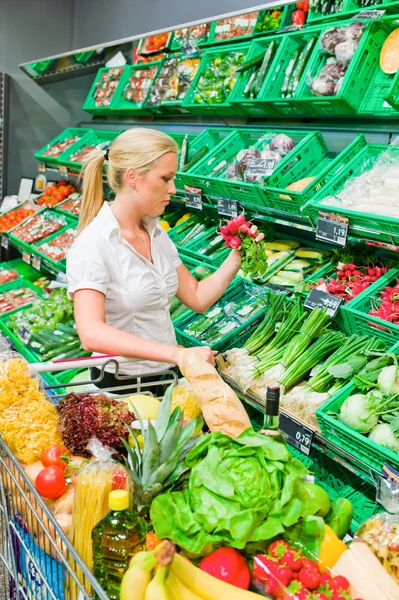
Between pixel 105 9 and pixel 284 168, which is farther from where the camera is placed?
pixel 105 9

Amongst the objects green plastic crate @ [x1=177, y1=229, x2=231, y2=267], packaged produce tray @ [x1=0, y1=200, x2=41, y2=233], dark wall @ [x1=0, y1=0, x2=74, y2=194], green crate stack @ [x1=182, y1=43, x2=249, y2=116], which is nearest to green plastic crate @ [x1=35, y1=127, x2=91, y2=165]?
dark wall @ [x1=0, y1=0, x2=74, y2=194]

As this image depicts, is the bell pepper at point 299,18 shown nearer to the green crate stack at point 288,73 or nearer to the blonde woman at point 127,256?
the green crate stack at point 288,73

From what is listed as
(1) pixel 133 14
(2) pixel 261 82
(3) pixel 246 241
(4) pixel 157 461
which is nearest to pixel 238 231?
(3) pixel 246 241

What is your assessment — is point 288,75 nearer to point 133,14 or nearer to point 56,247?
point 56,247

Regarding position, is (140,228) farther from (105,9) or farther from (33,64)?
(105,9)

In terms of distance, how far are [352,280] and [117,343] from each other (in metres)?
1.42

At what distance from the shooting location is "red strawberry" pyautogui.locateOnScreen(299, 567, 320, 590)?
45.8 inches

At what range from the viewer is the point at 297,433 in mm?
2592

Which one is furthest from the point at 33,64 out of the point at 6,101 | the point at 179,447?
the point at 179,447

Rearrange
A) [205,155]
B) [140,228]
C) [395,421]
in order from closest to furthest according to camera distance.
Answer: [395,421], [140,228], [205,155]

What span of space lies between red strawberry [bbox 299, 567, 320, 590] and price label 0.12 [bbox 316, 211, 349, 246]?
1835 millimetres

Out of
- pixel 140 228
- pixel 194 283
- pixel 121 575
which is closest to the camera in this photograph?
pixel 121 575

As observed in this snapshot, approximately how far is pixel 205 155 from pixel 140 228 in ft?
5.36

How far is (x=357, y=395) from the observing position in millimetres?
2428
